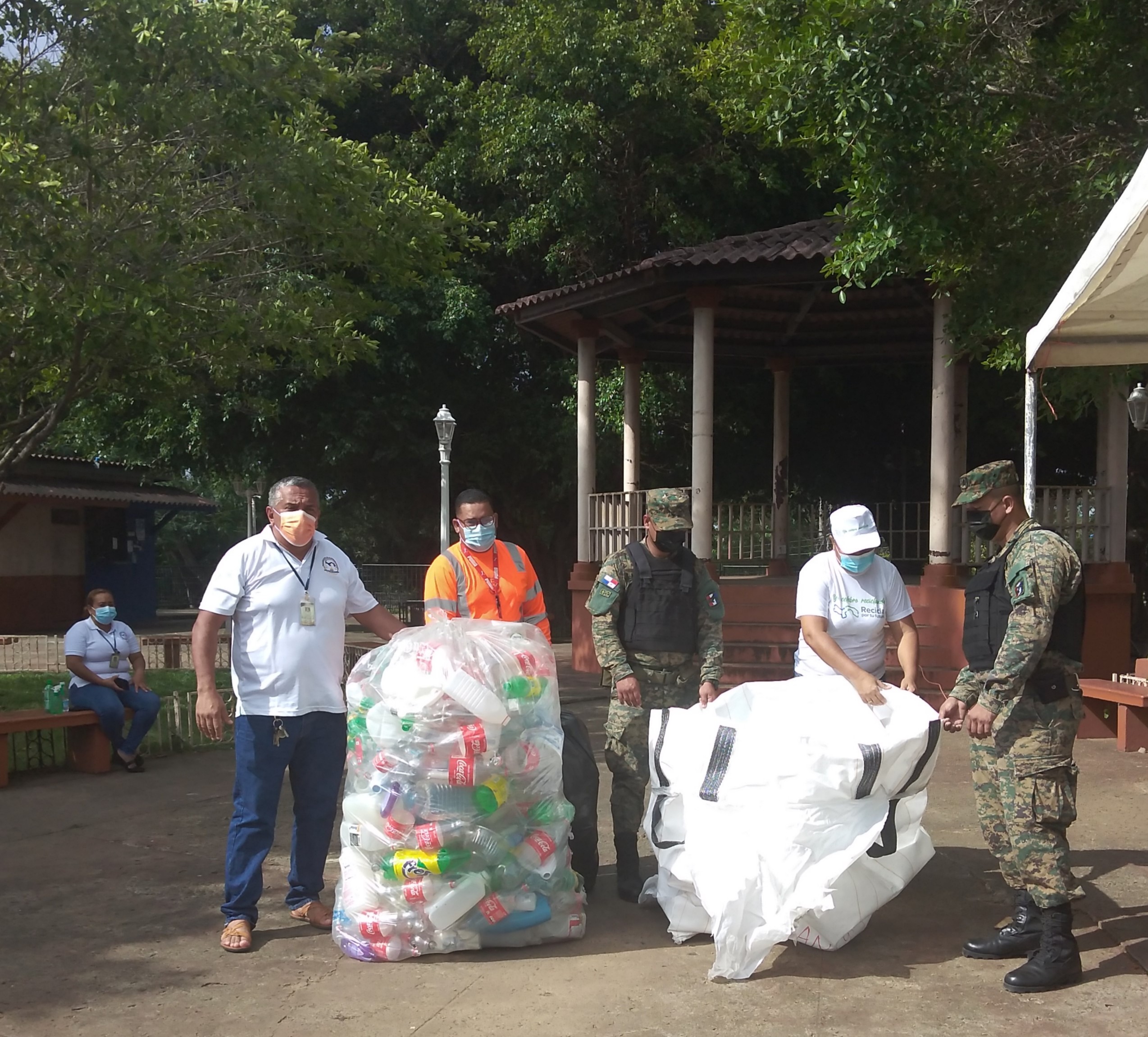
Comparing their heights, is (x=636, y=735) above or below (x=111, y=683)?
above

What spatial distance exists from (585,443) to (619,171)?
4901 millimetres

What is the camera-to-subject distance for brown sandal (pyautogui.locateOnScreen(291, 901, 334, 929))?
4754mm

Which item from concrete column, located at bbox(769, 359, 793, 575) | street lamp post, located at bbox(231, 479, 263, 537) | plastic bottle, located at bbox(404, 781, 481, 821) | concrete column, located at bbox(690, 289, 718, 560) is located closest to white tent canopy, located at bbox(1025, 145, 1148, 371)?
plastic bottle, located at bbox(404, 781, 481, 821)

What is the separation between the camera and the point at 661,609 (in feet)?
16.8

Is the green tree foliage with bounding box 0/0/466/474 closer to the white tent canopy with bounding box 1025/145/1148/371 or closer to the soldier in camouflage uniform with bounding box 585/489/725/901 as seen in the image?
the soldier in camouflage uniform with bounding box 585/489/725/901

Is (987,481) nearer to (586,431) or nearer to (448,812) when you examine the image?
(448,812)

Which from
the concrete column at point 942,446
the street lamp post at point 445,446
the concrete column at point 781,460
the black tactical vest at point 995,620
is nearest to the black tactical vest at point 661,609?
the black tactical vest at point 995,620

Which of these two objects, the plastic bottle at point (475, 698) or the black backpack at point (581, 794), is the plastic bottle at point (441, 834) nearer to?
the plastic bottle at point (475, 698)

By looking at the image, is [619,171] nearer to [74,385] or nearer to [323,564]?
[74,385]

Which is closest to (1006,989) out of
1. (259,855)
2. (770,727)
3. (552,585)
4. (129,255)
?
(770,727)

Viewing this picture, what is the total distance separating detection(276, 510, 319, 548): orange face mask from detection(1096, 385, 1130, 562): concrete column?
8.29 metres

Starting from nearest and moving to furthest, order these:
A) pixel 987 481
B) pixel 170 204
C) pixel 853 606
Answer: pixel 987 481 < pixel 853 606 < pixel 170 204

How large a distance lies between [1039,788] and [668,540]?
1.85 metres

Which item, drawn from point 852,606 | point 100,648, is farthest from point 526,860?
point 100,648
